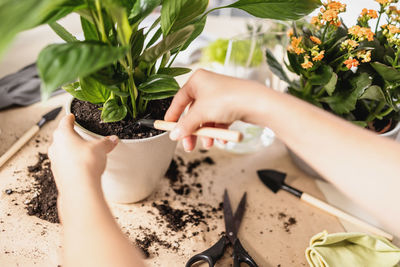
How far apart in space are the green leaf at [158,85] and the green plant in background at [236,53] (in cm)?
43

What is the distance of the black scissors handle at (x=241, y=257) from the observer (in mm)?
640

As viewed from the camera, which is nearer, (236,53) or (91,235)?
(91,235)

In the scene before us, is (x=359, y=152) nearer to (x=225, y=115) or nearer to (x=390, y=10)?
(x=225, y=115)

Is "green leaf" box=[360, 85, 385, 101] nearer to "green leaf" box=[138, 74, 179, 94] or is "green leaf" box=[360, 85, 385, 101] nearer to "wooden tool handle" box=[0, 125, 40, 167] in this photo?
"green leaf" box=[138, 74, 179, 94]

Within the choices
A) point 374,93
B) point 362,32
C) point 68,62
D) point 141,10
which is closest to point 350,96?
point 374,93

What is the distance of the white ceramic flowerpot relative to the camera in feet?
2.07

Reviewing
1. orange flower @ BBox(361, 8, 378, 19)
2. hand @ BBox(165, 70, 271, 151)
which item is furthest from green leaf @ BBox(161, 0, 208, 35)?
orange flower @ BBox(361, 8, 378, 19)

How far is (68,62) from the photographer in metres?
0.44

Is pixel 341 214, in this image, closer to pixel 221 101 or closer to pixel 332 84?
pixel 332 84

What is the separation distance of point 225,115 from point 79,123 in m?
0.28

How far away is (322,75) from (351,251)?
1.14 ft

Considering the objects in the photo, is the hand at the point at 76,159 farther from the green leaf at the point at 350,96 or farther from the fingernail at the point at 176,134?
the green leaf at the point at 350,96

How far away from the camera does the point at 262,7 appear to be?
0.65 m

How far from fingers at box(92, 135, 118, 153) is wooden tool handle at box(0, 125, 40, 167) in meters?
0.37
